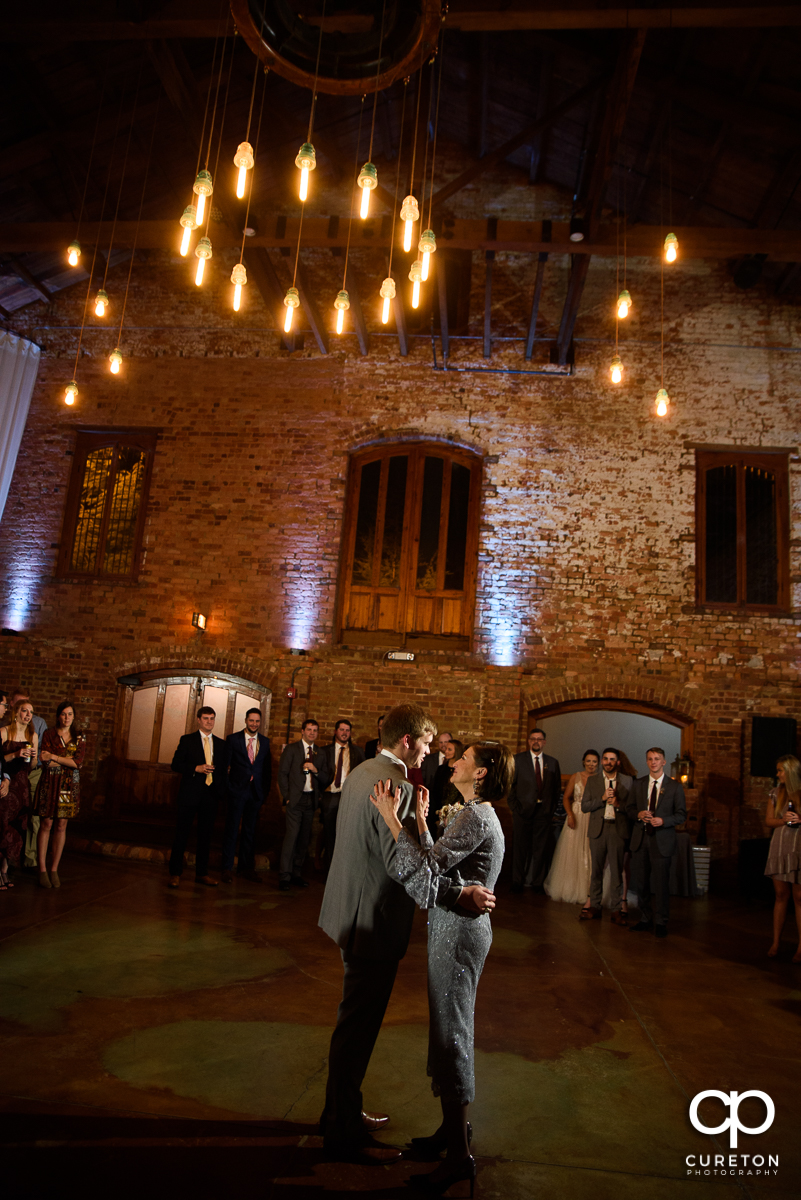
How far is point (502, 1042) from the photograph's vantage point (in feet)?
12.0

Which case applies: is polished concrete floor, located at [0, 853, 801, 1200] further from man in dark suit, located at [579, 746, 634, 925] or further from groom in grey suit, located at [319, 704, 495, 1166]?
man in dark suit, located at [579, 746, 634, 925]

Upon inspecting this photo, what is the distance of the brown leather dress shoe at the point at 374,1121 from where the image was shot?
8.89ft

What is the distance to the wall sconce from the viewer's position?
8.68 metres

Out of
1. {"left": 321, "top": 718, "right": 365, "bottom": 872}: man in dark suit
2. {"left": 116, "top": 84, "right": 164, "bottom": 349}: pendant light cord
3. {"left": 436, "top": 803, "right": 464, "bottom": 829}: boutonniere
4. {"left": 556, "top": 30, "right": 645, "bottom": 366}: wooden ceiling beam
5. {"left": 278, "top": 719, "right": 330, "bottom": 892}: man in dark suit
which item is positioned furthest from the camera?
{"left": 116, "top": 84, "right": 164, "bottom": 349}: pendant light cord

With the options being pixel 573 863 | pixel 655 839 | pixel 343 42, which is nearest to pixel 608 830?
pixel 655 839

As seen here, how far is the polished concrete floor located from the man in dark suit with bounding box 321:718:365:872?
180cm

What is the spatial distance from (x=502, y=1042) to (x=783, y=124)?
8.72m

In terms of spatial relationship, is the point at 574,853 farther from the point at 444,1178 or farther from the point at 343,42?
the point at 343,42

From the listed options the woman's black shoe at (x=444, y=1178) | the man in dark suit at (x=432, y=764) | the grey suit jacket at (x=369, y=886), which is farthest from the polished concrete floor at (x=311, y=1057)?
the man in dark suit at (x=432, y=764)

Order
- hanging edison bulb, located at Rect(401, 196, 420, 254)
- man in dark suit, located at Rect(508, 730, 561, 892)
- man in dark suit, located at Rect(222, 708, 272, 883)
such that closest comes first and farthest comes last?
hanging edison bulb, located at Rect(401, 196, 420, 254), man in dark suit, located at Rect(222, 708, 272, 883), man in dark suit, located at Rect(508, 730, 561, 892)

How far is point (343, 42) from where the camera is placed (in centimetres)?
373

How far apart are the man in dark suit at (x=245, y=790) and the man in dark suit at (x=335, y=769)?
2.08ft

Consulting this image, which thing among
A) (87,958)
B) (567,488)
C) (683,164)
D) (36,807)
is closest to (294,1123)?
(87,958)

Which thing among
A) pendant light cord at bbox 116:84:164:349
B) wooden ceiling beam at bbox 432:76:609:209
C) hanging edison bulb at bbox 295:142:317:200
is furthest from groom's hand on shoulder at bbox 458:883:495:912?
pendant light cord at bbox 116:84:164:349
